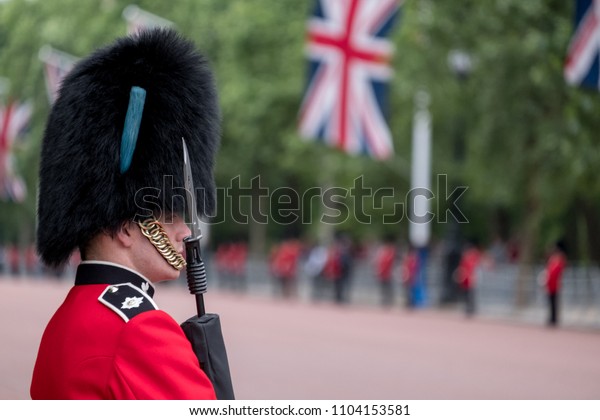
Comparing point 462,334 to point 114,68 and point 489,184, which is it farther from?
point 114,68

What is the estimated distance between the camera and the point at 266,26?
114ft

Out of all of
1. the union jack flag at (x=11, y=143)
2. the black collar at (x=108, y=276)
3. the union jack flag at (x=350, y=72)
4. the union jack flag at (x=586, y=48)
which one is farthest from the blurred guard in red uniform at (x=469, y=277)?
the black collar at (x=108, y=276)

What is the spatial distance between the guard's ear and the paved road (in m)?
5.60

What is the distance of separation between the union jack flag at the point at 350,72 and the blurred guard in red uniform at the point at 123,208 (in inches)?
614

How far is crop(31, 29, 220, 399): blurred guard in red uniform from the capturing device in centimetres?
292

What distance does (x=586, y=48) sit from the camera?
579 inches

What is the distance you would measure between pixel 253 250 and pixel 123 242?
37.2m

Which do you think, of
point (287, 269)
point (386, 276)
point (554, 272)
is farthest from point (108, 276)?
point (287, 269)

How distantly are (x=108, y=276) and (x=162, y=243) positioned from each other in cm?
18

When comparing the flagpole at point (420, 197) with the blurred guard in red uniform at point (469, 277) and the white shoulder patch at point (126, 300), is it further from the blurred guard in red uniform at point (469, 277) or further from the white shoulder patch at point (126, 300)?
the white shoulder patch at point (126, 300)

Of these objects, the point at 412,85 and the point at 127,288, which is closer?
the point at 127,288

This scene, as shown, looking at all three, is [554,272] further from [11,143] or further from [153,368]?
[153,368]

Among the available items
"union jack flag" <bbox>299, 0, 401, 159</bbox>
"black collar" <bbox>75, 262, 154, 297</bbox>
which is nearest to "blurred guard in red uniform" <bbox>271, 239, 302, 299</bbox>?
"union jack flag" <bbox>299, 0, 401, 159</bbox>

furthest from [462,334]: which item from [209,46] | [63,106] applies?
[209,46]
